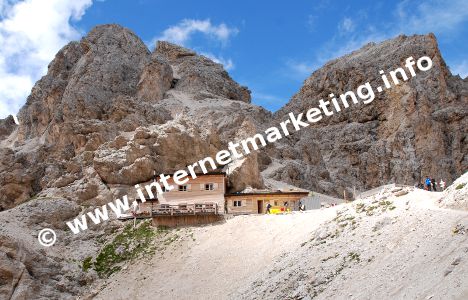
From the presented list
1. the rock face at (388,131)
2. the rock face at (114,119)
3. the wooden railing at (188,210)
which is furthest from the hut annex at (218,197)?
the rock face at (388,131)

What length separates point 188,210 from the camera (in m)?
50.3

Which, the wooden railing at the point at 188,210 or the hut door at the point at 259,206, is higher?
the wooden railing at the point at 188,210

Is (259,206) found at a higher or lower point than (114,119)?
lower

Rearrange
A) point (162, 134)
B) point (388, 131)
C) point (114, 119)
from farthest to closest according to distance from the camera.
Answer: point (388, 131), point (114, 119), point (162, 134)

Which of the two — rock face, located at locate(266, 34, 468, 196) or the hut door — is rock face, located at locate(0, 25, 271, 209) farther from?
rock face, located at locate(266, 34, 468, 196)

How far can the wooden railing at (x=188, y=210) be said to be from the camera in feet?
164
